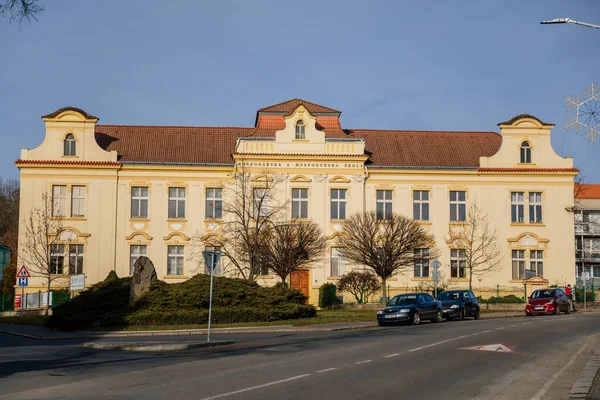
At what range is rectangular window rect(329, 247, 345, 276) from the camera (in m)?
53.3

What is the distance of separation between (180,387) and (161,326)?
20326 mm

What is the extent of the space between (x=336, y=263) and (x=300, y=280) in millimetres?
2690

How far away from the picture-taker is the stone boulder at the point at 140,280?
35562 mm

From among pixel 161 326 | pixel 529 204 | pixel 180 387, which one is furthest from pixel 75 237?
pixel 180 387

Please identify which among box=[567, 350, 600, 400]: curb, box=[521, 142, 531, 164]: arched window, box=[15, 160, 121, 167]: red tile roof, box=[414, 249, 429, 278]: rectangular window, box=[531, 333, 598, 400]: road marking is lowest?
box=[531, 333, 598, 400]: road marking

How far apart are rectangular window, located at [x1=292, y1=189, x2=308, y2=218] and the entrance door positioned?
12.7 feet

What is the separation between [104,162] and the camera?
2099 inches

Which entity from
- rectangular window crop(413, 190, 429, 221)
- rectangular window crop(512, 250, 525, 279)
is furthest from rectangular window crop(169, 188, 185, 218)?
rectangular window crop(512, 250, 525, 279)

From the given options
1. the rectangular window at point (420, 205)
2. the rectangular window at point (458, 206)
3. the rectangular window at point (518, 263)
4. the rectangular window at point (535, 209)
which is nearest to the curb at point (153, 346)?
the rectangular window at point (420, 205)

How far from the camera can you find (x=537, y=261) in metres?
55.3

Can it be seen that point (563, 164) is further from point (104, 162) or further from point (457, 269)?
point (104, 162)

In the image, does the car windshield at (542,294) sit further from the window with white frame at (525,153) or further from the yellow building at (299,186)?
the window with white frame at (525,153)

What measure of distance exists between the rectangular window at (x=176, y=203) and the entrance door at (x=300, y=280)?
869 cm

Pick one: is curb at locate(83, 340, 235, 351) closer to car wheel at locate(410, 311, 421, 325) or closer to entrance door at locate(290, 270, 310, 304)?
car wheel at locate(410, 311, 421, 325)
